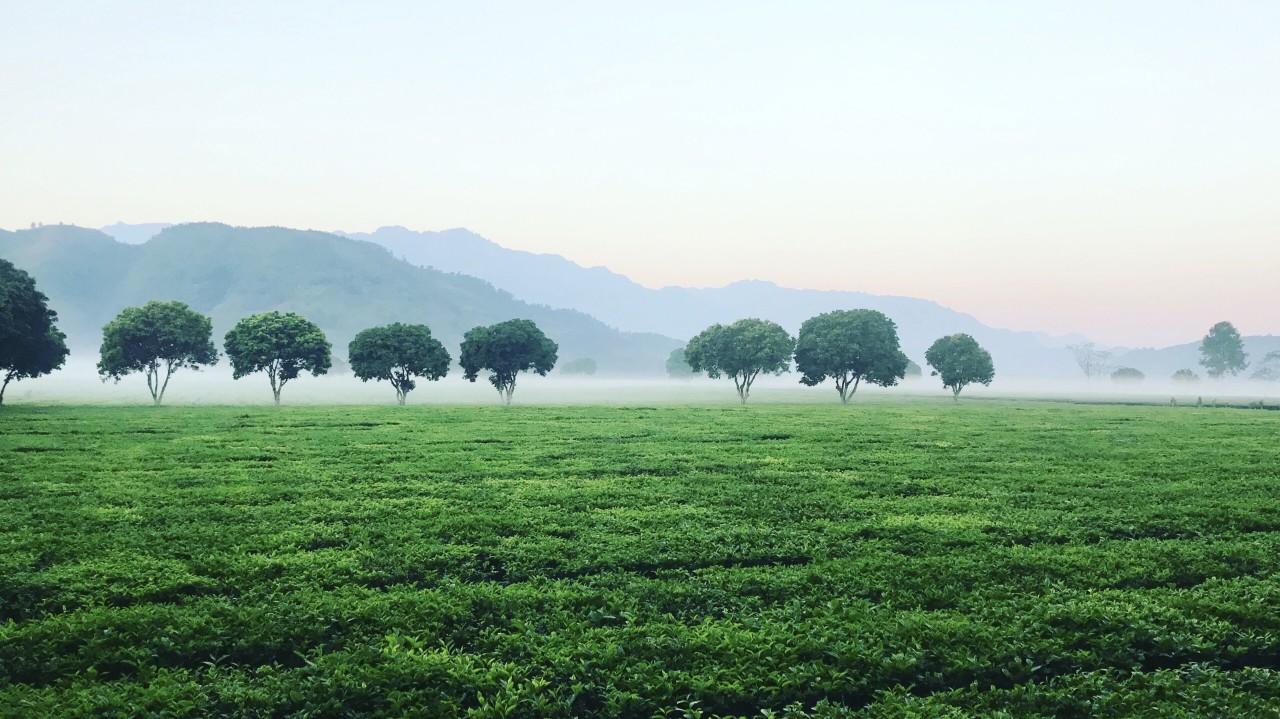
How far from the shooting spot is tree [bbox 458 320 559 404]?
87938mm

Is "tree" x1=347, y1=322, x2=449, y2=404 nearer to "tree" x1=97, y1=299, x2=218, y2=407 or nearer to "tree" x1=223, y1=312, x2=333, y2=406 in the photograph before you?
"tree" x1=223, y1=312, x2=333, y2=406

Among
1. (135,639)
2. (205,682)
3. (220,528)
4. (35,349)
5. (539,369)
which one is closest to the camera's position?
(205,682)

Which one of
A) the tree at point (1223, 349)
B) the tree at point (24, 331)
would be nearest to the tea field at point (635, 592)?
the tree at point (24, 331)

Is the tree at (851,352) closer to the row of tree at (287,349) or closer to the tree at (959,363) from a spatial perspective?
the tree at (959,363)

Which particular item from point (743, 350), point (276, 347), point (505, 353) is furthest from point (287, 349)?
point (743, 350)

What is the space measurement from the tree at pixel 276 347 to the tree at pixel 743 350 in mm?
47383

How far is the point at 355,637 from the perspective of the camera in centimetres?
824

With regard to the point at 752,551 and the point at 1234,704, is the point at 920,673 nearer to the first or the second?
the point at 1234,704

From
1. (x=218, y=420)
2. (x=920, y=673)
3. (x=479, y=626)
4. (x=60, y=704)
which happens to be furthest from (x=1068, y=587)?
(x=218, y=420)

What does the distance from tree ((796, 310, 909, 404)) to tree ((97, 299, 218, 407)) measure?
69689 millimetres

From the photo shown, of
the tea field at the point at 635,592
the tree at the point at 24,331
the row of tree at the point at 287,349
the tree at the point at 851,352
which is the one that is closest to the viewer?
the tea field at the point at 635,592

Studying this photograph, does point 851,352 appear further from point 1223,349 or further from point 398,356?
point 1223,349

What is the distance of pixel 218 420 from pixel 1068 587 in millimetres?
42614

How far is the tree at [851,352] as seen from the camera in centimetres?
8950
